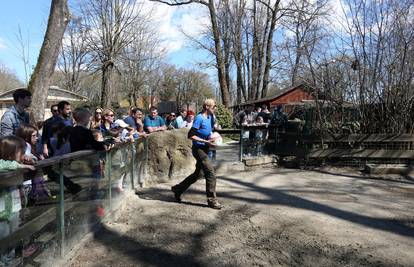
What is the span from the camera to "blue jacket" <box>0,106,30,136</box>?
6262 mm

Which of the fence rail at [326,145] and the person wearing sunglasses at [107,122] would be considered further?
the fence rail at [326,145]

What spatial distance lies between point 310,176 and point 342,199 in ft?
8.58

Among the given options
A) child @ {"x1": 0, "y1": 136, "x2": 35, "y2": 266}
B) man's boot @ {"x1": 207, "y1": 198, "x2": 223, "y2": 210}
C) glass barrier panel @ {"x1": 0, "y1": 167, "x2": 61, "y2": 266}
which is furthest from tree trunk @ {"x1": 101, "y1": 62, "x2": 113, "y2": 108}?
child @ {"x1": 0, "y1": 136, "x2": 35, "y2": 266}

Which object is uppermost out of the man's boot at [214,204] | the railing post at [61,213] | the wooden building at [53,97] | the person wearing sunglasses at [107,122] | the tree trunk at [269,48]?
the tree trunk at [269,48]

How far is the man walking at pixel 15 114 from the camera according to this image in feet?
20.6

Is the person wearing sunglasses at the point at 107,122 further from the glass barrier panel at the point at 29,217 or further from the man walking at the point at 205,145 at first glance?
the glass barrier panel at the point at 29,217

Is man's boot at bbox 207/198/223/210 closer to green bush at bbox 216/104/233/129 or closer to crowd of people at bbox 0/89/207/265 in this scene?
crowd of people at bbox 0/89/207/265

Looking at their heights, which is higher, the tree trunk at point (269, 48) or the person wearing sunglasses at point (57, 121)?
the tree trunk at point (269, 48)

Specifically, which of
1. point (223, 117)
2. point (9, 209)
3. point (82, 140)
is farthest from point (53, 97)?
point (9, 209)

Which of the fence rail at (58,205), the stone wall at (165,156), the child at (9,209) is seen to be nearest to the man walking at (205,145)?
the fence rail at (58,205)

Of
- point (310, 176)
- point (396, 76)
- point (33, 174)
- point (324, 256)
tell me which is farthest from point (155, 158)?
point (396, 76)

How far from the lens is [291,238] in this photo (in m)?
5.67

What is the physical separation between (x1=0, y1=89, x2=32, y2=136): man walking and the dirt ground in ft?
6.33

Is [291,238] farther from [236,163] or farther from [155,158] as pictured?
[236,163]
